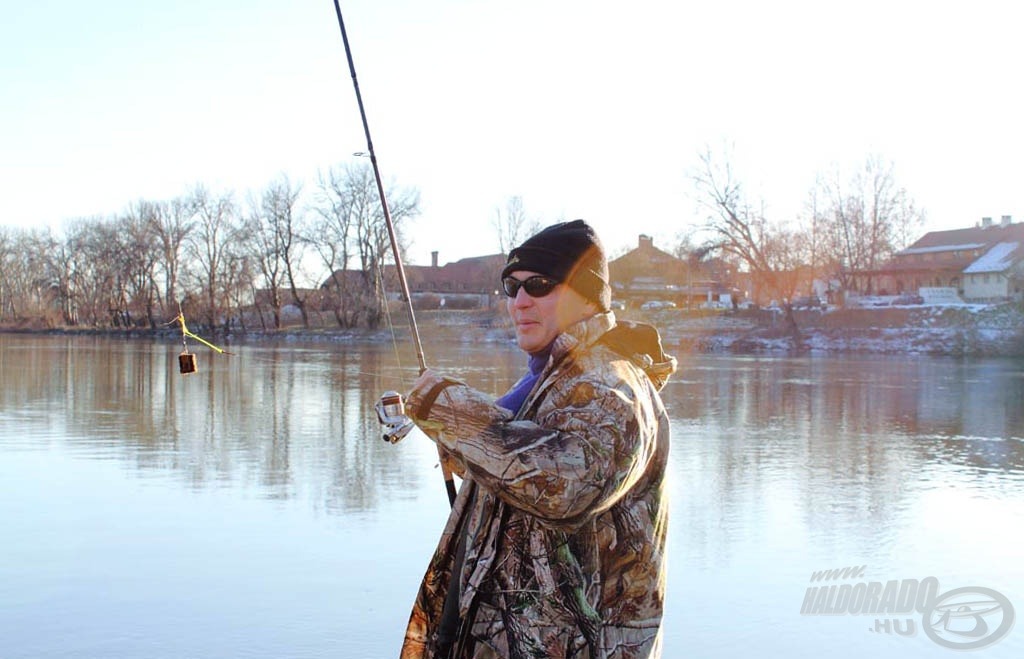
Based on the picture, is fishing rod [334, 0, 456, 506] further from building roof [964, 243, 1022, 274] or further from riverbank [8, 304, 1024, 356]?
building roof [964, 243, 1022, 274]

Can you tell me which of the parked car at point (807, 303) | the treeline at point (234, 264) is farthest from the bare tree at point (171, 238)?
the parked car at point (807, 303)

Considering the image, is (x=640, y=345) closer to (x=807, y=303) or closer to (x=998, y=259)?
(x=807, y=303)

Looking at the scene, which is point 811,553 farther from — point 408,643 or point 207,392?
point 207,392

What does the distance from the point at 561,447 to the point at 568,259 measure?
562mm

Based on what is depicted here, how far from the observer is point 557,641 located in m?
2.31

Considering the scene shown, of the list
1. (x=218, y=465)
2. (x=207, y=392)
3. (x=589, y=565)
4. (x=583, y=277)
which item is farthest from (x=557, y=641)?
(x=207, y=392)

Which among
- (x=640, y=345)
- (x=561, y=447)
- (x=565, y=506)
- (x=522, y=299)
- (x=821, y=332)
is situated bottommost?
(x=821, y=332)

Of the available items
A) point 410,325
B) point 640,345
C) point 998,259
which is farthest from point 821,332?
point 640,345

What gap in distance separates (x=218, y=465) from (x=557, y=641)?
906 cm

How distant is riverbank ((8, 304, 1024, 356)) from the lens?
44.5 m

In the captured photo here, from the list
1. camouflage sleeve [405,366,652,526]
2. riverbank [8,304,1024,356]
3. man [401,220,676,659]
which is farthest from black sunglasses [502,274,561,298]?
riverbank [8,304,1024,356]

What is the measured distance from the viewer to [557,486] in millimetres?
2141

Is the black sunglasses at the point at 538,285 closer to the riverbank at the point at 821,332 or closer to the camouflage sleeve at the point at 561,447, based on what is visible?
the camouflage sleeve at the point at 561,447

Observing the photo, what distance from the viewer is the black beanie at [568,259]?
99.1 inches
